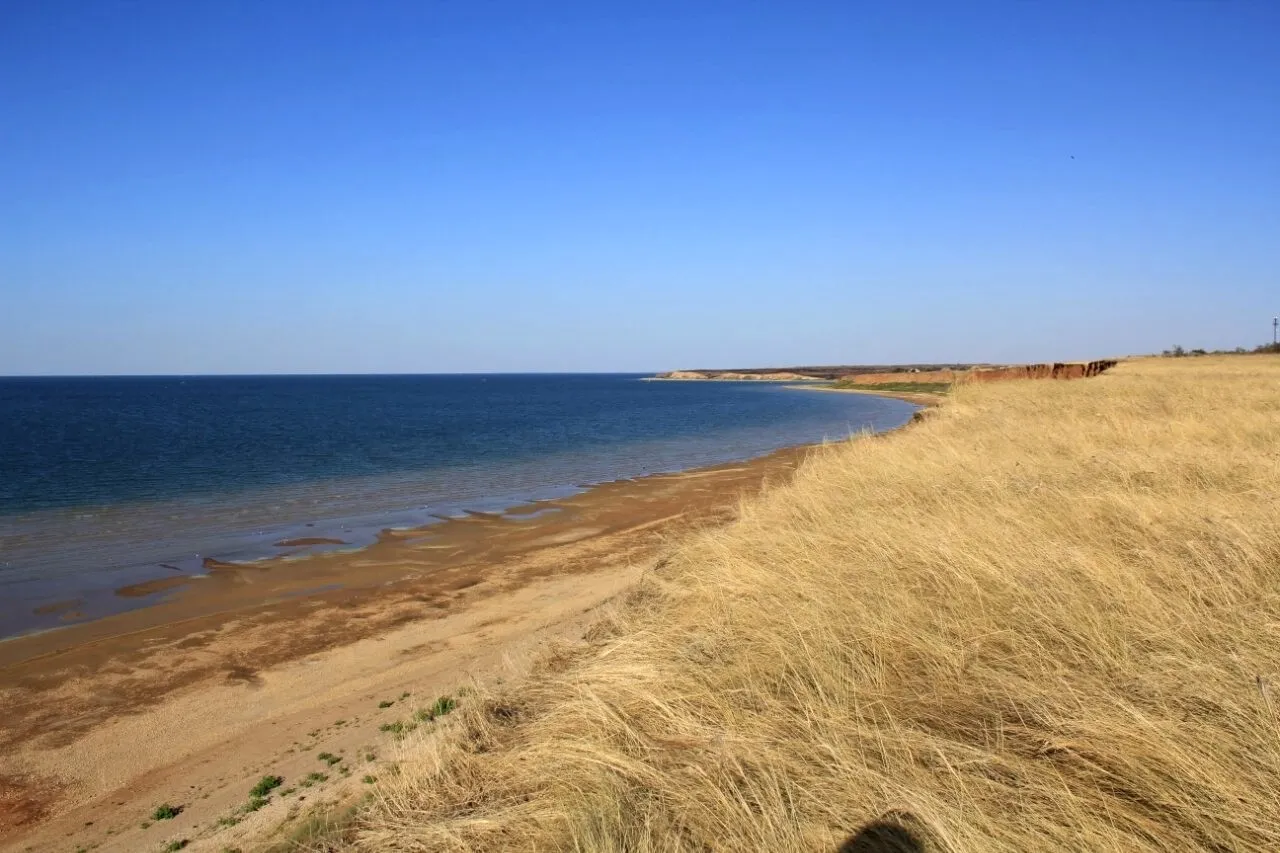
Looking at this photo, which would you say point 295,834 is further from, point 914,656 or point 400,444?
point 400,444

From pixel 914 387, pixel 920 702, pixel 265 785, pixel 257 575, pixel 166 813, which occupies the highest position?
pixel 920 702

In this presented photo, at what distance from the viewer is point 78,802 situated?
6.87m

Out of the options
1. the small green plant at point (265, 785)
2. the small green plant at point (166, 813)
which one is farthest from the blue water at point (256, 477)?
the small green plant at point (265, 785)

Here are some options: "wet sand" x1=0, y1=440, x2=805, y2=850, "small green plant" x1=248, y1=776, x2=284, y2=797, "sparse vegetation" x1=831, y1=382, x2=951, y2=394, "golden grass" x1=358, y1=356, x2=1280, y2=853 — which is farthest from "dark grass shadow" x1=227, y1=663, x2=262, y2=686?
"sparse vegetation" x1=831, y1=382, x2=951, y2=394

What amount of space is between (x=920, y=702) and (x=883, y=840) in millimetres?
1140

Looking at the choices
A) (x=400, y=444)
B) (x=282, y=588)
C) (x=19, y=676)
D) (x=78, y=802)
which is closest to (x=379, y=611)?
(x=282, y=588)

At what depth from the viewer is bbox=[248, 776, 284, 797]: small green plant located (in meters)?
6.45

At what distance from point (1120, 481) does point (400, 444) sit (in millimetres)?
37935

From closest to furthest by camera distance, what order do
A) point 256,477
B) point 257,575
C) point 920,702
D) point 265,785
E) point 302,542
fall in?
1. point 920,702
2. point 265,785
3. point 257,575
4. point 302,542
5. point 256,477

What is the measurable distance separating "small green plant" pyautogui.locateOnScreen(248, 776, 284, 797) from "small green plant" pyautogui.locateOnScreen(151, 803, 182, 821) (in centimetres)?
60

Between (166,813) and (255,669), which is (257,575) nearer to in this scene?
(255,669)

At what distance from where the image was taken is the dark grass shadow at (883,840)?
2973mm

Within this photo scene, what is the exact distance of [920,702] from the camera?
4.04 metres

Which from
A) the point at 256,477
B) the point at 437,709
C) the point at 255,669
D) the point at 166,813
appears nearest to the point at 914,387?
the point at 256,477
